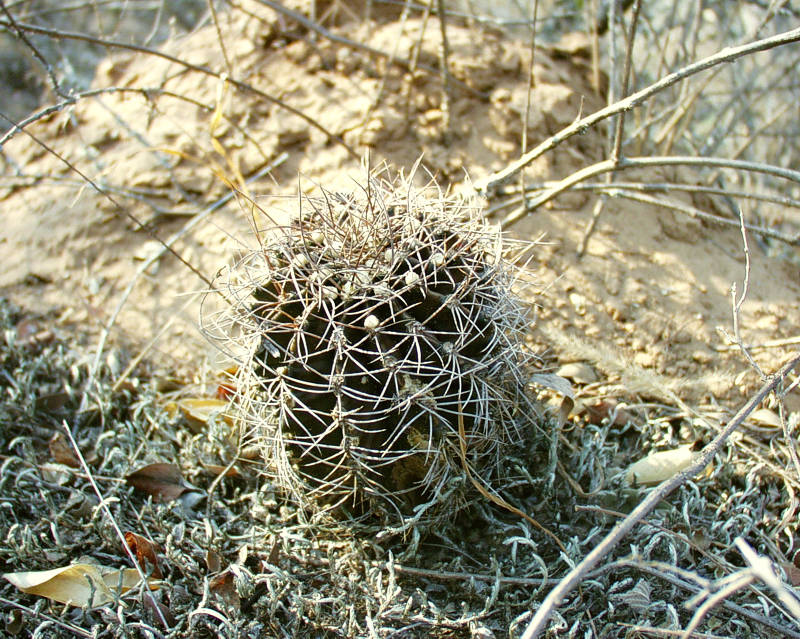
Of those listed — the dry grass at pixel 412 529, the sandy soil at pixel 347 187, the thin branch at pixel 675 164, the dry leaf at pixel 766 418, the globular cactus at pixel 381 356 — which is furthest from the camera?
the sandy soil at pixel 347 187

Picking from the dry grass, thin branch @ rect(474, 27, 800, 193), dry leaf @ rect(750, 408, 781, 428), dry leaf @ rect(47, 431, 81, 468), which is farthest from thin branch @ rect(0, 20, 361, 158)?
dry leaf @ rect(750, 408, 781, 428)

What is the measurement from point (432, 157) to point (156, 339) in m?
1.45

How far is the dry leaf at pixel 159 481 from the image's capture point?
2.41 m

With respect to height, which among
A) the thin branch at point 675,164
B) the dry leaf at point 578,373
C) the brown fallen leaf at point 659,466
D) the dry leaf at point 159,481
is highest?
the thin branch at point 675,164

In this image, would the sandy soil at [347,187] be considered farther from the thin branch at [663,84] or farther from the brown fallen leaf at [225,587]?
the brown fallen leaf at [225,587]

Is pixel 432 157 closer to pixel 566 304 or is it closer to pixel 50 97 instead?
pixel 566 304

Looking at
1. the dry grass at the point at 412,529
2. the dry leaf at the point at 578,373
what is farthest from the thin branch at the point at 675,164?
the dry leaf at the point at 578,373

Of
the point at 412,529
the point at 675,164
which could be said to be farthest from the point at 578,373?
the point at 412,529

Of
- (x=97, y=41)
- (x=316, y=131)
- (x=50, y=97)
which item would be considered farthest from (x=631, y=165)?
(x=50, y=97)

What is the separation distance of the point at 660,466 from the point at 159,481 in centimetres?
167

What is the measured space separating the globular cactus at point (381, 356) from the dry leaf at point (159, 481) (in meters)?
0.52

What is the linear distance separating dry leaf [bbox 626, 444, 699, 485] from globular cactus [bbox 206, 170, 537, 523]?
0.53 m

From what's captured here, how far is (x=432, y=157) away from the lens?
329cm

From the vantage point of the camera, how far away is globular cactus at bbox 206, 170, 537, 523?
183cm
